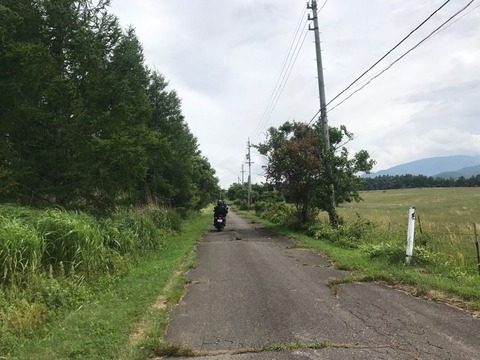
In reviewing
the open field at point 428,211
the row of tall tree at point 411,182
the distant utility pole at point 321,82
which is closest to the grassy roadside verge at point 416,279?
the open field at point 428,211

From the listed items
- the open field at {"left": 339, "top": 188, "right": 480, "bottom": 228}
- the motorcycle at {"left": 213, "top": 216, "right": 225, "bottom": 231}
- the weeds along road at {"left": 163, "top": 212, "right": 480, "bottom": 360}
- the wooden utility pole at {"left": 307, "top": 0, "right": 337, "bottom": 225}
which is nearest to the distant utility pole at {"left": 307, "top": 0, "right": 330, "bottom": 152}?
the wooden utility pole at {"left": 307, "top": 0, "right": 337, "bottom": 225}

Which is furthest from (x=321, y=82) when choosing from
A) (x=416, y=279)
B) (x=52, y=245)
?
(x=52, y=245)

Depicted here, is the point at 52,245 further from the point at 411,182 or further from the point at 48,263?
the point at 411,182

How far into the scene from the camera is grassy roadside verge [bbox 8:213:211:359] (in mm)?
4469

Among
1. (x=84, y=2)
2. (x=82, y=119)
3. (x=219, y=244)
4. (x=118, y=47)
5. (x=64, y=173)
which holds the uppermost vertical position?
(x=84, y=2)

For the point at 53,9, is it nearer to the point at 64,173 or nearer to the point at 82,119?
the point at 82,119

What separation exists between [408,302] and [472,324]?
1222 millimetres

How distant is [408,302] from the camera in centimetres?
640

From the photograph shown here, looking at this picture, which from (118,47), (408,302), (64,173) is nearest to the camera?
(408,302)

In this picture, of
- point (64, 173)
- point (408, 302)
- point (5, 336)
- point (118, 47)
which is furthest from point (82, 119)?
point (408, 302)

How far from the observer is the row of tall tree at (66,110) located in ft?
38.3

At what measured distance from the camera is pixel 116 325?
5312 millimetres

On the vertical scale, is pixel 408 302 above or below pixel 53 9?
below

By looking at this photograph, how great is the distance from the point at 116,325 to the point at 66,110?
9.35m
